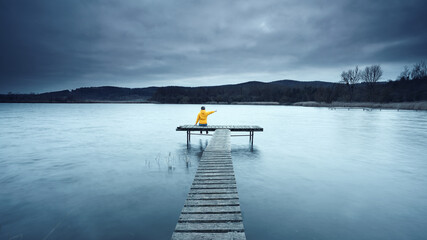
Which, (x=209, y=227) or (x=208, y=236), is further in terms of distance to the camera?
(x=209, y=227)

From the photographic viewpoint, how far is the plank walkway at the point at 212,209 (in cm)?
392

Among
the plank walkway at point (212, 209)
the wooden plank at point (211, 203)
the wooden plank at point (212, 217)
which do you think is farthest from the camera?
the wooden plank at point (211, 203)

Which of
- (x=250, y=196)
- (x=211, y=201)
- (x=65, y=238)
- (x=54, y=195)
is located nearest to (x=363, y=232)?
(x=250, y=196)

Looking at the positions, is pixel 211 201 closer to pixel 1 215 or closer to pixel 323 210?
pixel 323 210

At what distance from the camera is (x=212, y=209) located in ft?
15.4

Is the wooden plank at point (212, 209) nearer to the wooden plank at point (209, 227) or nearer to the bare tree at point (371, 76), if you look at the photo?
the wooden plank at point (209, 227)

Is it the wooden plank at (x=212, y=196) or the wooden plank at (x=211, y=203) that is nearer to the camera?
the wooden plank at (x=211, y=203)

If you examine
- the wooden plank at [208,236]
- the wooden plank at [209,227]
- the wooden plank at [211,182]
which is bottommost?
the wooden plank at [208,236]

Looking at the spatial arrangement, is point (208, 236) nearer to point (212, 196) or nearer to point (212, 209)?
point (212, 209)

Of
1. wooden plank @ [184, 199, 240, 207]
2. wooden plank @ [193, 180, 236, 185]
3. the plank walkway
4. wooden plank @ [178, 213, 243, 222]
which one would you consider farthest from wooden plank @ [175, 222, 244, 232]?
wooden plank @ [193, 180, 236, 185]

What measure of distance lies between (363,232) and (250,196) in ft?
11.0

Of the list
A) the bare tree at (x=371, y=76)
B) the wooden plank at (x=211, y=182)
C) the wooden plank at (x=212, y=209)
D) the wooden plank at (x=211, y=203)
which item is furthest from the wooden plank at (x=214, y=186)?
the bare tree at (x=371, y=76)

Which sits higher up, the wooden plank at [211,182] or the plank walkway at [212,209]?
the wooden plank at [211,182]

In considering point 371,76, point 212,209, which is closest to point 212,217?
point 212,209
